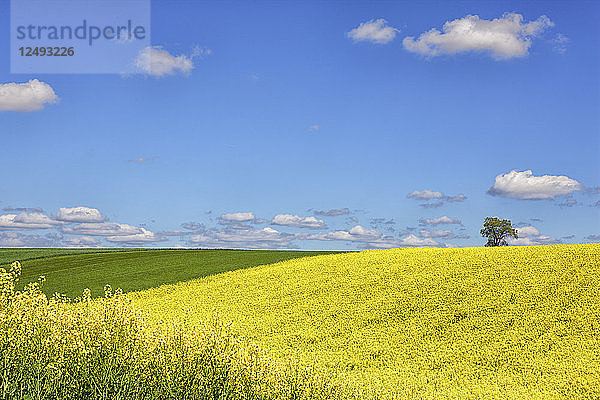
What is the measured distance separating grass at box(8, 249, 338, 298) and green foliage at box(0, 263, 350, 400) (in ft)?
54.0

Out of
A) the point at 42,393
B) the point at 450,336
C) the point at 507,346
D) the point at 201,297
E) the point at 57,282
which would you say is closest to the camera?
the point at 42,393

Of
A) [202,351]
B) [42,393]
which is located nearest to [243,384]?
[202,351]

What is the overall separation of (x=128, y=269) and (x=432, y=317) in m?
22.6

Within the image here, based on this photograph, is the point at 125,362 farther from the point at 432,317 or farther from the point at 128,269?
the point at 128,269

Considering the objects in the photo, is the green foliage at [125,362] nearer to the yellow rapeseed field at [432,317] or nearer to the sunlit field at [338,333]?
the sunlit field at [338,333]

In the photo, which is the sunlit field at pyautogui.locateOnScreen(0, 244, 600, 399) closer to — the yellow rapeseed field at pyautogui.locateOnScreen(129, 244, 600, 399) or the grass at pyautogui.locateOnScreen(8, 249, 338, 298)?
the yellow rapeseed field at pyautogui.locateOnScreen(129, 244, 600, 399)

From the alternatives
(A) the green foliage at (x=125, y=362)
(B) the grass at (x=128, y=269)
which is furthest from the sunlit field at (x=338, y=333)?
(B) the grass at (x=128, y=269)

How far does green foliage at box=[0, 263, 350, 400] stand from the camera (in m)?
9.28

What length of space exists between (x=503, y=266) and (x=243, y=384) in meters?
16.0

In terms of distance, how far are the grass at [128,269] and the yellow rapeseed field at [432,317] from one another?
3292 mm

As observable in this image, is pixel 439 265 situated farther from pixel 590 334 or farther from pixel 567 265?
pixel 590 334

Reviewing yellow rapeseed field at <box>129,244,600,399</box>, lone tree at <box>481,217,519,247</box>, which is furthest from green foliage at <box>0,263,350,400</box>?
lone tree at <box>481,217,519,247</box>

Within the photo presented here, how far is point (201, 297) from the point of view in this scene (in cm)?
2372

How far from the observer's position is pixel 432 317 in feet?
57.3
